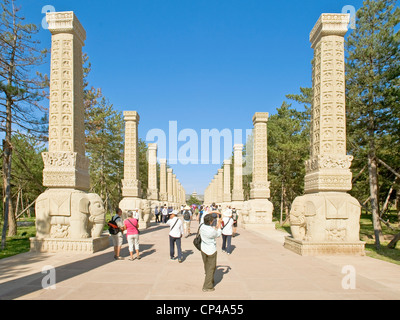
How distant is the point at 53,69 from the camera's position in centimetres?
1071

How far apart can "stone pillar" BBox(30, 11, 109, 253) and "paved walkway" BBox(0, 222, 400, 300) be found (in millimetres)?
748

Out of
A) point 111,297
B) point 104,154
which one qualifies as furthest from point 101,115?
point 111,297

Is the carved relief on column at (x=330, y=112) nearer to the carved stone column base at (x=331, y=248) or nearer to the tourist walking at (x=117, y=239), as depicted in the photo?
the carved stone column base at (x=331, y=248)

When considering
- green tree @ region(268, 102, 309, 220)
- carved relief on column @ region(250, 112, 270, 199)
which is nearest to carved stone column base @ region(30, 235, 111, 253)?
carved relief on column @ region(250, 112, 270, 199)

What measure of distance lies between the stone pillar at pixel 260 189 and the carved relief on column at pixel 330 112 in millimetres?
8707

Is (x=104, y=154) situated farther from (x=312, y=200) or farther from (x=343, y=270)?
(x=343, y=270)

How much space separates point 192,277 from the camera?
22.3ft

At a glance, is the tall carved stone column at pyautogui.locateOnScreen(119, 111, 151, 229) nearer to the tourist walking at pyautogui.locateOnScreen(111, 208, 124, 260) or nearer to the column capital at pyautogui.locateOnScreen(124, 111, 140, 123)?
A: the column capital at pyautogui.locateOnScreen(124, 111, 140, 123)

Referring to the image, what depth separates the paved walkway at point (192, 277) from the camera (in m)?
5.48

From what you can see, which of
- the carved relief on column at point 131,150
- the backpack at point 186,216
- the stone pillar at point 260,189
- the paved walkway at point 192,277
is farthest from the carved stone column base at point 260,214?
the paved walkway at point 192,277

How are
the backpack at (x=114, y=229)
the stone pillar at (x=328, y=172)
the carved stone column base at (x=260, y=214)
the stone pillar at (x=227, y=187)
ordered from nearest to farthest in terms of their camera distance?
the backpack at (x=114, y=229), the stone pillar at (x=328, y=172), the carved stone column base at (x=260, y=214), the stone pillar at (x=227, y=187)

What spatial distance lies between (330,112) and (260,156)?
32.1 feet

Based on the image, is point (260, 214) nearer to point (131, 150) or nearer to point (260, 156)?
point (260, 156)
